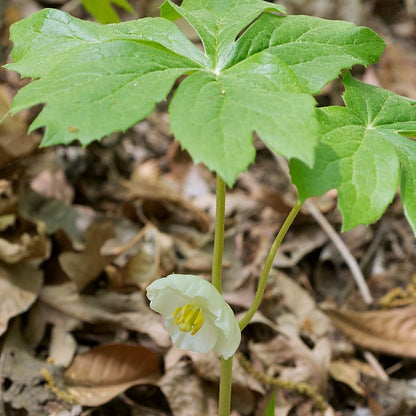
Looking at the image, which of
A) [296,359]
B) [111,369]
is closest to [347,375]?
[296,359]

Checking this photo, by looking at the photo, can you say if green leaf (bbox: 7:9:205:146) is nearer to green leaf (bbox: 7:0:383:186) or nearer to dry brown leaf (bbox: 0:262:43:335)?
green leaf (bbox: 7:0:383:186)

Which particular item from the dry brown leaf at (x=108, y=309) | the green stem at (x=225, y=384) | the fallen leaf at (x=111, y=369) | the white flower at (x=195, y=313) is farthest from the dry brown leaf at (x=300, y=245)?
the white flower at (x=195, y=313)

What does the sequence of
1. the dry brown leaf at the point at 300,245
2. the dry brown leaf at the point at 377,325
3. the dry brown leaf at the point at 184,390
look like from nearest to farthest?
the dry brown leaf at the point at 184,390 < the dry brown leaf at the point at 377,325 < the dry brown leaf at the point at 300,245

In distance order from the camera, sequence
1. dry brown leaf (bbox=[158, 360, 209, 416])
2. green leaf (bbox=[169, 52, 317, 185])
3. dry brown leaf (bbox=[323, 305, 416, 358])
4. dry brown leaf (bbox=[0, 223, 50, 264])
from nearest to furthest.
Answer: green leaf (bbox=[169, 52, 317, 185]) < dry brown leaf (bbox=[158, 360, 209, 416]) < dry brown leaf (bbox=[0, 223, 50, 264]) < dry brown leaf (bbox=[323, 305, 416, 358])

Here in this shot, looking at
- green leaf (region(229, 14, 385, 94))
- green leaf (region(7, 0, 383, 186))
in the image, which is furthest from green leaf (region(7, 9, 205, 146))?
green leaf (region(229, 14, 385, 94))

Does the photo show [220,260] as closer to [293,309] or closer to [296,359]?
[296,359]

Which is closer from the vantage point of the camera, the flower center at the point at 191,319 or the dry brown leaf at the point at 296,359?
the flower center at the point at 191,319

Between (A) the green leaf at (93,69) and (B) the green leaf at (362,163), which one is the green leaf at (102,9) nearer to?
(A) the green leaf at (93,69)
